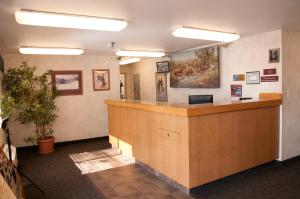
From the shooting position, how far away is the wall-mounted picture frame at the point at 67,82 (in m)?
6.01

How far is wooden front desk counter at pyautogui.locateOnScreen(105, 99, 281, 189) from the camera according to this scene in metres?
3.05

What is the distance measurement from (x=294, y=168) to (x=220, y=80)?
7.18 feet

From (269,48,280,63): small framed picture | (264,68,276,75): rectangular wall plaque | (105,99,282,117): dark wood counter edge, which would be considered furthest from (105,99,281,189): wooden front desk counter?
(269,48,280,63): small framed picture

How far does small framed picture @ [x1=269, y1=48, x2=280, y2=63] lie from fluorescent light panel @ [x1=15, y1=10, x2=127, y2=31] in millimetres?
2644

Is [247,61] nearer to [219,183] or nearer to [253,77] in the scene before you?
[253,77]

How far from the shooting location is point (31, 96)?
201 inches

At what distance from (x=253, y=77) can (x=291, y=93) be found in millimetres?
687

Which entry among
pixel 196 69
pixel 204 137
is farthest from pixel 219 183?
pixel 196 69

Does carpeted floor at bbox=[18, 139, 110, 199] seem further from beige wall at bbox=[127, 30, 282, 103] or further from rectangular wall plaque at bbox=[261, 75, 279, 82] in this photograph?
rectangular wall plaque at bbox=[261, 75, 279, 82]

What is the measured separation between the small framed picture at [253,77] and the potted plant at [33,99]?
14.4 feet

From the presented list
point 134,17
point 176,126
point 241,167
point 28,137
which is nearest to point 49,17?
point 134,17

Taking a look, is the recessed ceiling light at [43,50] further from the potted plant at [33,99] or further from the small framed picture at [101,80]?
the small framed picture at [101,80]

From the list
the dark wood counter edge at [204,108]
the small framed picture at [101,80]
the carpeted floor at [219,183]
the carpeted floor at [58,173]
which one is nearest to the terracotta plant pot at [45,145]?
the carpeted floor at [58,173]

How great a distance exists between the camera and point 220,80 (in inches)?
202
